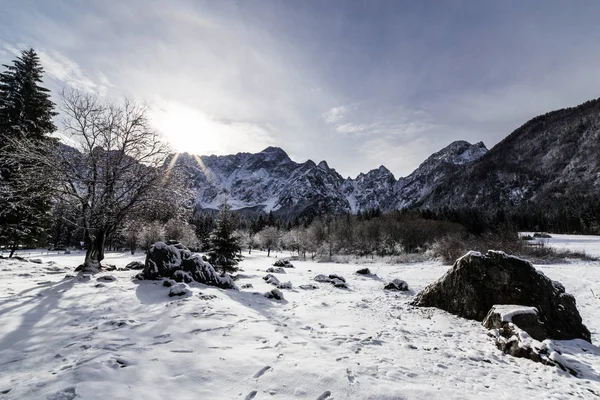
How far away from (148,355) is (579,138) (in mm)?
241058

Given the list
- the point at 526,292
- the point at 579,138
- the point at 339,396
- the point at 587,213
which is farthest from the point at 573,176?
the point at 339,396

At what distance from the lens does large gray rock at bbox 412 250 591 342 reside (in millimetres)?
9070

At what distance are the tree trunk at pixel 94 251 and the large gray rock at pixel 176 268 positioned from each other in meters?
3.25

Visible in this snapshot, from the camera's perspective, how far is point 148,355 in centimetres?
499

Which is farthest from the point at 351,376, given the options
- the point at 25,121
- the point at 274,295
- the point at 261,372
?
the point at 25,121

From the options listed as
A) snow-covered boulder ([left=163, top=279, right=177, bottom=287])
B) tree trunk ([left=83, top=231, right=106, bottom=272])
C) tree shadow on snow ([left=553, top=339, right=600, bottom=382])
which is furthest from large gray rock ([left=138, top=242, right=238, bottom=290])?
tree shadow on snow ([left=553, top=339, right=600, bottom=382])

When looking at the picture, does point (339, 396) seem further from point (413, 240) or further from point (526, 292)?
point (413, 240)

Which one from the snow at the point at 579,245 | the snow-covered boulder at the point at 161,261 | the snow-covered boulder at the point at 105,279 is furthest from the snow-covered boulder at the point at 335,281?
the snow at the point at 579,245

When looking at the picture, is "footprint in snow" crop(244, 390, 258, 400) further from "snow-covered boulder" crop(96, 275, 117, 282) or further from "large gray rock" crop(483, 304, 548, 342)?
"snow-covered boulder" crop(96, 275, 117, 282)

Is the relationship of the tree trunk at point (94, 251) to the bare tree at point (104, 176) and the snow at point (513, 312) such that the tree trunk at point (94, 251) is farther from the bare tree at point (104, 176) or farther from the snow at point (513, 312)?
the snow at point (513, 312)

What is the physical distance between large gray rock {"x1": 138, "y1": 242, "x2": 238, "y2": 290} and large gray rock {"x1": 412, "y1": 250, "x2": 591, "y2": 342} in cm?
971

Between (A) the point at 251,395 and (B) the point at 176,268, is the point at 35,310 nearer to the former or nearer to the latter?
(B) the point at 176,268

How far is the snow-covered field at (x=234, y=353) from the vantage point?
4117 mm

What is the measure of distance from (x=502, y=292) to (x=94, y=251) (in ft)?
62.5
